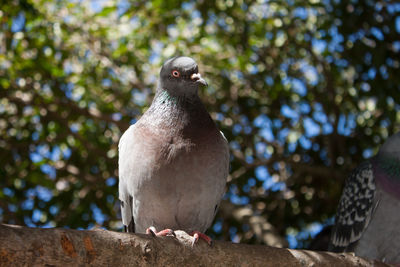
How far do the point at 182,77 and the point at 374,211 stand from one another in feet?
7.57

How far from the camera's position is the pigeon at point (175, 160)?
3.59 meters

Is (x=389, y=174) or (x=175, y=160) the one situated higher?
(x=175, y=160)

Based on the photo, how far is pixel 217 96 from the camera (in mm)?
7305

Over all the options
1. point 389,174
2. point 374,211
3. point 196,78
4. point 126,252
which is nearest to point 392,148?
point 389,174

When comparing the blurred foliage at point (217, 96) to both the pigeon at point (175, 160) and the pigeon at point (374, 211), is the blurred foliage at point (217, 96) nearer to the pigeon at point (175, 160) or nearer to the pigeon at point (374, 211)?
the pigeon at point (374, 211)

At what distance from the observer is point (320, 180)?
717 centimetres

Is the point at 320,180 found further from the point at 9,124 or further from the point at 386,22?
the point at 9,124

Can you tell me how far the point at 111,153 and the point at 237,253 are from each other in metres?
3.84

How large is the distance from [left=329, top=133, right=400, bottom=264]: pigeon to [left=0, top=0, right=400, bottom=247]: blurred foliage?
1.06 metres

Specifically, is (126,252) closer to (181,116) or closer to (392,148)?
(181,116)

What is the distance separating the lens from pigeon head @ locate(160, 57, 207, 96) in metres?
3.80

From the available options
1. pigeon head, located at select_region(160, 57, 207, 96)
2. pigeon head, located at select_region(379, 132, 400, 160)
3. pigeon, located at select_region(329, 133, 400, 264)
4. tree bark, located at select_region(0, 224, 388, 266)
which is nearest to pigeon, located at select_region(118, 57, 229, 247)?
pigeon head, located at select_region(160, 57, 207, 96)

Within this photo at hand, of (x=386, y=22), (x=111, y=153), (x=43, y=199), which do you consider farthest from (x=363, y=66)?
(x=43, y=199)

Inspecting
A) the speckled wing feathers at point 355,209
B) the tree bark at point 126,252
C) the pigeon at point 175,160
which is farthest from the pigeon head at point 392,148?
the pigeon at point 175,160
